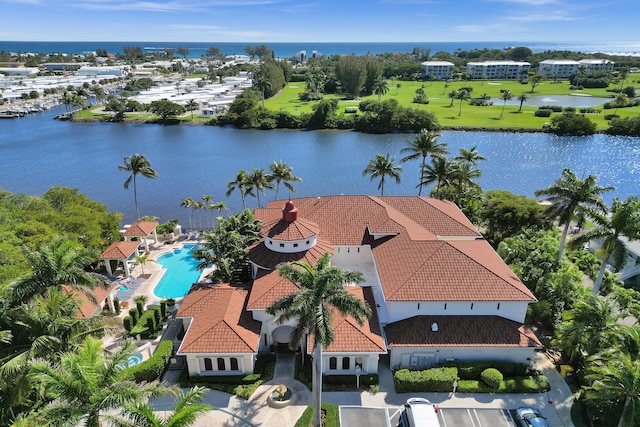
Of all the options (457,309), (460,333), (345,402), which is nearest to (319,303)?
(345,402)

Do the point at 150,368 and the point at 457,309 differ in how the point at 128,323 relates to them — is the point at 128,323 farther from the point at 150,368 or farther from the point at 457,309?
the point at 457,309

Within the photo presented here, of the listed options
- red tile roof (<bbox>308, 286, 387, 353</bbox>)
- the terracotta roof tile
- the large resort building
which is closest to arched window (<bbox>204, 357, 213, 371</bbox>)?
the large resort building

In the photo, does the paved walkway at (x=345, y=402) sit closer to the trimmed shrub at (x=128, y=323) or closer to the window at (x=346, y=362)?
the window at (x=346, y=362)

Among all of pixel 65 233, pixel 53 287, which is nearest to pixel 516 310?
pixel 53 287

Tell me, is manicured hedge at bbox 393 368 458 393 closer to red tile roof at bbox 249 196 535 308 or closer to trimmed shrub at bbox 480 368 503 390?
trimmed shrub at bbox 480 368 503 390

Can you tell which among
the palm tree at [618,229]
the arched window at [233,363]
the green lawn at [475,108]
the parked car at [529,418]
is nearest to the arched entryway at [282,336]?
the arched window at [233,363]

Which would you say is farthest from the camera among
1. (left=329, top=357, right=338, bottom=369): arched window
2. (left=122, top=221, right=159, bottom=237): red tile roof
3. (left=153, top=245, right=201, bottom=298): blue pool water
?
(left=122, top=221, right=159, bottom=237): red tile roof

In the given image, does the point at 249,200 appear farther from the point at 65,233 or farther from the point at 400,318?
the point at 400,318
